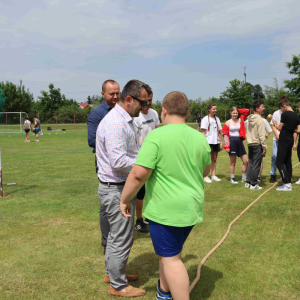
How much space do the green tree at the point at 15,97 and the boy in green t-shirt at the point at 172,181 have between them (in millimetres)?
64726

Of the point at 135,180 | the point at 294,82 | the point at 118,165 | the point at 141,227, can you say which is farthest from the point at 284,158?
the point at 294,82

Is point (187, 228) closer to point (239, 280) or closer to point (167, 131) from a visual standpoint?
point (167, 131)

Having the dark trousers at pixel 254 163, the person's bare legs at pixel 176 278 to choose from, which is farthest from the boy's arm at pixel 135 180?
the dark trousers at pixel 254 163

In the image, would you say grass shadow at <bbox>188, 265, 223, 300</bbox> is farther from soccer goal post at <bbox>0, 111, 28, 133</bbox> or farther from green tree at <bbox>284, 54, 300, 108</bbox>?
green tree at <bbox>284, 54, 300, 108</bbox>

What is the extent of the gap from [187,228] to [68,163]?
1011cm

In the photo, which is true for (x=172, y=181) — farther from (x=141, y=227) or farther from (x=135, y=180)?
(x=141, y=227)

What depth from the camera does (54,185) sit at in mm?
8141

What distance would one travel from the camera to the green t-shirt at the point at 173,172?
236 cm

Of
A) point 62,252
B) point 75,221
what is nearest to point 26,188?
point 75,221

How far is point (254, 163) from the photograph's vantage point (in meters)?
7.50

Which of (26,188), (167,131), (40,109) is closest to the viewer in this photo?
(167,131)

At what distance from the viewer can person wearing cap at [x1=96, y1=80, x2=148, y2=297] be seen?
9.24 feet

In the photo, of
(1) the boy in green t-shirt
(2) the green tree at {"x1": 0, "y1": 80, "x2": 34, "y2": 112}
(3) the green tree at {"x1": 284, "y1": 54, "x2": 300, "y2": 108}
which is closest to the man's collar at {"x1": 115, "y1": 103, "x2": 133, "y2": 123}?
(1) the boy in green t-shirt

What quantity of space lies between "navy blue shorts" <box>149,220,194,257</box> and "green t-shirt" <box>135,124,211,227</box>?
0.21 feet
